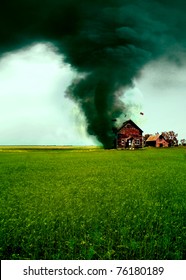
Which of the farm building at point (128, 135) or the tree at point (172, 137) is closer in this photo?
the farm building at point (128, 135)

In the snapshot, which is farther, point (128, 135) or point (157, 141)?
point (157, 141)

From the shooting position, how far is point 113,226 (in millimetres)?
8727

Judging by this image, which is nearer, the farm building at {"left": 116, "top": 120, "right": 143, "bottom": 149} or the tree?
the farm building at {"left": 116, "top": 120, "right": 143, "bottom": 149}

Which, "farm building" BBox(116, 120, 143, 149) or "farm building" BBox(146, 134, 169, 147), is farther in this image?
"farm building" BBox(146, 134, 169, 147)

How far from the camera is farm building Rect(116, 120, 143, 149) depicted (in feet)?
261

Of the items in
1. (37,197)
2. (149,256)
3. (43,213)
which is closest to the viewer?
(149,256)

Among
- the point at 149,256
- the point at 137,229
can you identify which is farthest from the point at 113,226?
the point at 149,256

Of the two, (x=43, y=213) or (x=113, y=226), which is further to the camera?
(x=43, y=213)

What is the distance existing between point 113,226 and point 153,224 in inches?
40.8

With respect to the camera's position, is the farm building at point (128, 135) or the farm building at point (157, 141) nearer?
the farm building at point (128, 135)

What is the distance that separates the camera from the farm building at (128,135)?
7950 centimetres

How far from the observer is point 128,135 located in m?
80.1
